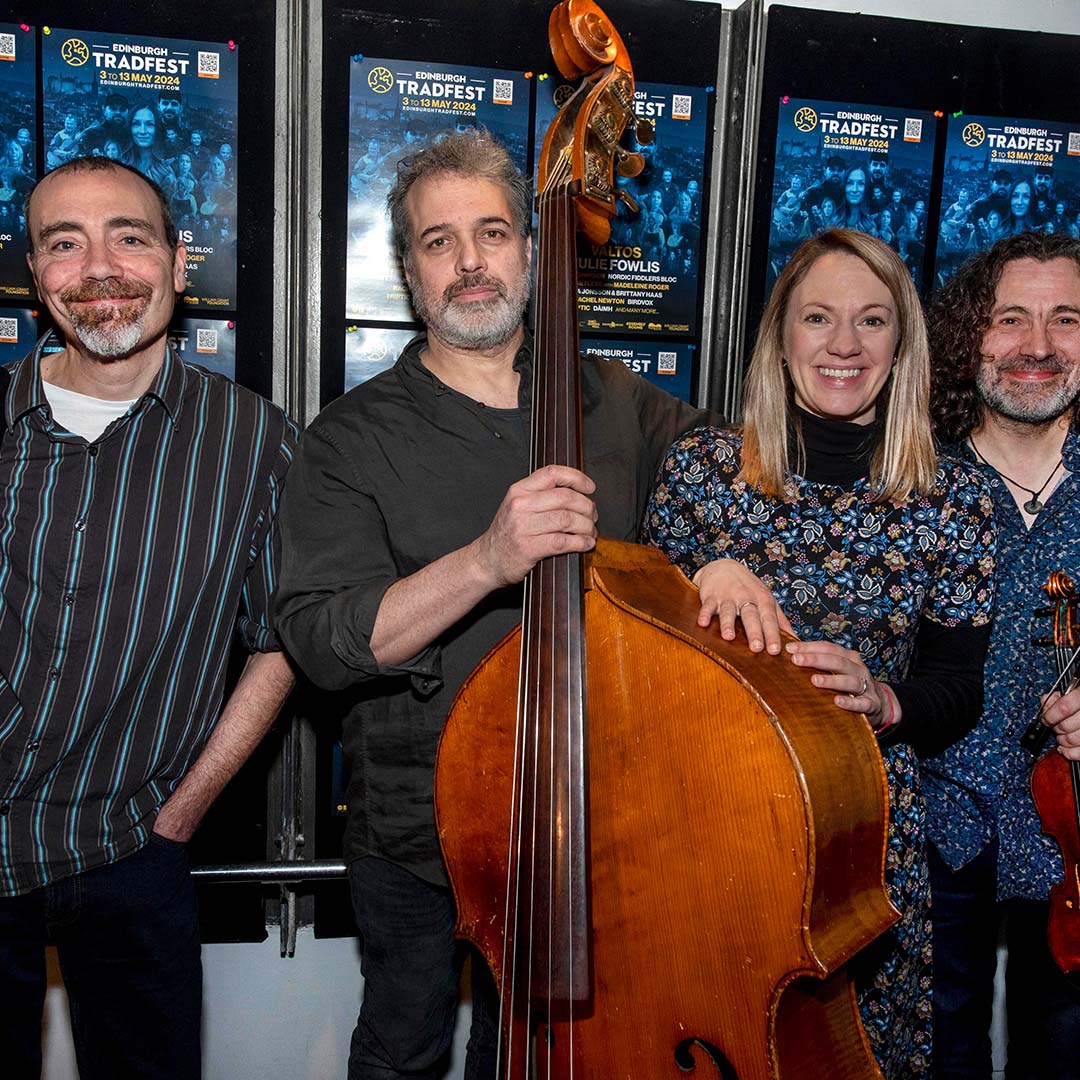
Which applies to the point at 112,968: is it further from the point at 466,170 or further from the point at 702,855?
the point at 466,170

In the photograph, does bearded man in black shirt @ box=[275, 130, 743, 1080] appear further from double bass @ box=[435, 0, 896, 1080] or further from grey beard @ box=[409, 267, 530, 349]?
double bass @ box=[435, 0, 896, 1080]

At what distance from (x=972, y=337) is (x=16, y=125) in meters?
2.28

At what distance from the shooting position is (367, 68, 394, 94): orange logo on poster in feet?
9.06

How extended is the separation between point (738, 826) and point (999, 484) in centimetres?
118

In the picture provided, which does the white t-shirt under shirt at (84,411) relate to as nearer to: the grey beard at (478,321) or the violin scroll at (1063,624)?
the grey beard at (478,321)

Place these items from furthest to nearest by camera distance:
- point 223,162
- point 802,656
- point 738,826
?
point 223,162 → point 802,656 → point 738,826

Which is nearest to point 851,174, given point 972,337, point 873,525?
point 972,337

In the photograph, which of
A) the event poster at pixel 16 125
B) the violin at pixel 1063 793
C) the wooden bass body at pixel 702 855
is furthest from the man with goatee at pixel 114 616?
the violin at pixel 1063 793

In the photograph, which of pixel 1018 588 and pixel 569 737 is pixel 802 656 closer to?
pixel 569 737

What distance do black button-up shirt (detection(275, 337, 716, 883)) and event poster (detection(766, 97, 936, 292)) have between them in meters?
1.19

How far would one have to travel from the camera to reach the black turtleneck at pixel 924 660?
73.2 inches

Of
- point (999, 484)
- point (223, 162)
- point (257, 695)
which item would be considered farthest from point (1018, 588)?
point (223, 162)

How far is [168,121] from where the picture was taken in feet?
8.87

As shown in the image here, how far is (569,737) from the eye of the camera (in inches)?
59.5
